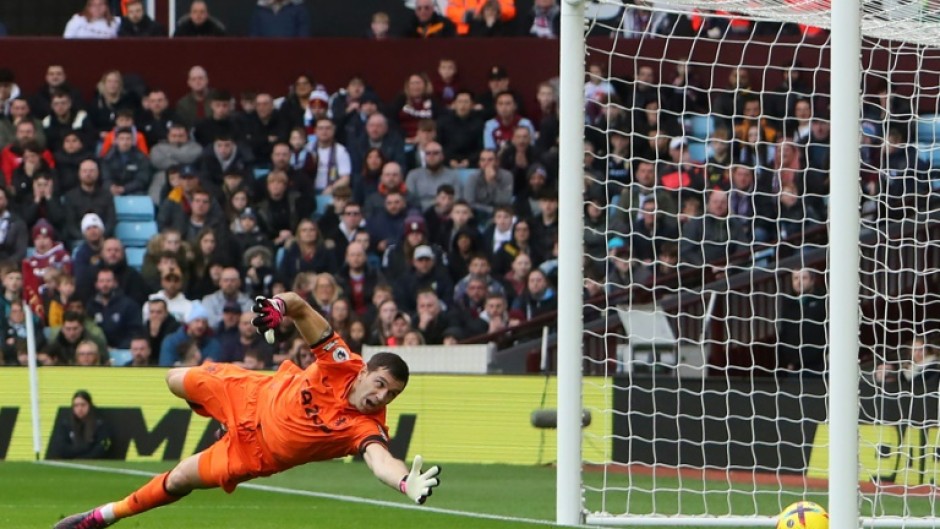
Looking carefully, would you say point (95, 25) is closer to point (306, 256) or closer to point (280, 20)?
point (280, 20)

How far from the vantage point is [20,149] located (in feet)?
63.1

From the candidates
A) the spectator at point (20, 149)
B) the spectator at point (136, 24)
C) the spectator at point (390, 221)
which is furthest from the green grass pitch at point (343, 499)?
the spectator at point (136, 24)

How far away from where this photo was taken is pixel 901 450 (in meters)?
12.7

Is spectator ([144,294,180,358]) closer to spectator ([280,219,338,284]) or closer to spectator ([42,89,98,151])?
spectator ([280,219,338,284])

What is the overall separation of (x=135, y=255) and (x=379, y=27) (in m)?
4.06

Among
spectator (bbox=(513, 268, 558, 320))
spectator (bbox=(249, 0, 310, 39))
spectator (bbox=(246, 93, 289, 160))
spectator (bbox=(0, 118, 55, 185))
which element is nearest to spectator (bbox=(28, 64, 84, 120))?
spectator (bbox=(0, 118, 55, 185))

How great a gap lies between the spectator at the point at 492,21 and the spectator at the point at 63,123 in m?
4.52

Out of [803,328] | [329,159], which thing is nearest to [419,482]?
[803,328]

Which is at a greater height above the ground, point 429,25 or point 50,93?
point 429,25

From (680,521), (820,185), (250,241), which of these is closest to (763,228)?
(820,185)

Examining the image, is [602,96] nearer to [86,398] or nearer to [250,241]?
[250,241]

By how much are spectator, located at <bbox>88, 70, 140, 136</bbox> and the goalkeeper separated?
37.0ft

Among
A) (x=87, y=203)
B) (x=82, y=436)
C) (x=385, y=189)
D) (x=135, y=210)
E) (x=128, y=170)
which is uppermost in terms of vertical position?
(x=128, y=170)

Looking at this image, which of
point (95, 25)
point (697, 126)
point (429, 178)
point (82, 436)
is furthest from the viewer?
point (95, 25)
